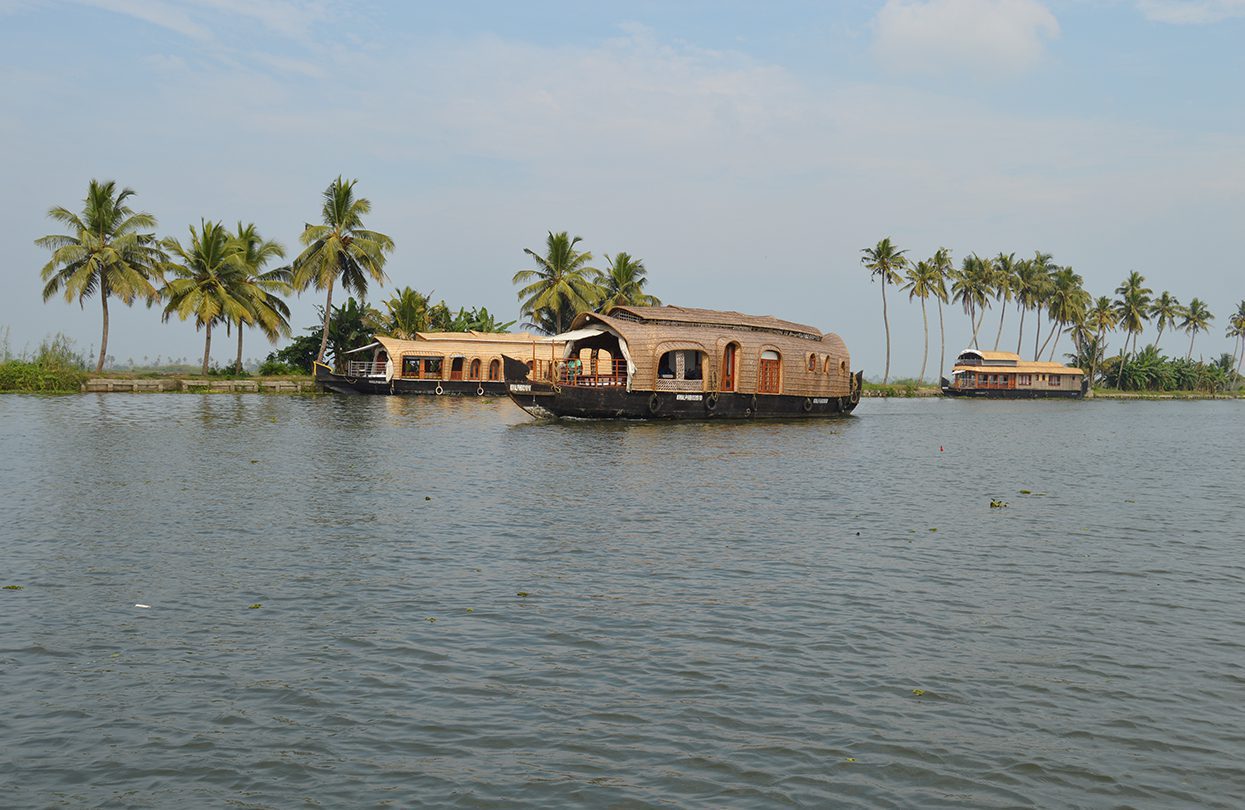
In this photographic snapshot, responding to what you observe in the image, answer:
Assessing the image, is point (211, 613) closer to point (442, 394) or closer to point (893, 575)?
point (893, 575)

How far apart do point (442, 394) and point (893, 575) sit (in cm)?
5105

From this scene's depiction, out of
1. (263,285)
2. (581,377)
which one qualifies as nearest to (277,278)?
(263,285)

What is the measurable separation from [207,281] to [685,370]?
30152 mm

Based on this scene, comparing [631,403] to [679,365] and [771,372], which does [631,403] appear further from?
[771,372]

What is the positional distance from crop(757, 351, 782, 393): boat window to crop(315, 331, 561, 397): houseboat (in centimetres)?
1802

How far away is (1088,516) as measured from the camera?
57.8 ft

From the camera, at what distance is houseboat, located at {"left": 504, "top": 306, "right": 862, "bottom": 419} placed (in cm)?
3806

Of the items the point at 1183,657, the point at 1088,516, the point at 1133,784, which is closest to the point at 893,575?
the point at 1183,657

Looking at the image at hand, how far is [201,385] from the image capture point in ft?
188

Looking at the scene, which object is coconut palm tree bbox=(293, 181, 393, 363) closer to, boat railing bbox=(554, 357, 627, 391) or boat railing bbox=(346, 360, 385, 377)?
boat railing bbox=(346, 360, 385, 377)

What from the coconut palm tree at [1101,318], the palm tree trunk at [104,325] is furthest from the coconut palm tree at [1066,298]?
the palm tree trunk at [104,325]

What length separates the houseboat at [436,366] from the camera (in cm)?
5891

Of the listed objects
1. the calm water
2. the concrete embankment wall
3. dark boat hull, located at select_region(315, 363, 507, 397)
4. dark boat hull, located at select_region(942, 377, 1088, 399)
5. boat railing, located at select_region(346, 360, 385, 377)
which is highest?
dark boat hull, located at select_region(942, 377, 1088, 399)

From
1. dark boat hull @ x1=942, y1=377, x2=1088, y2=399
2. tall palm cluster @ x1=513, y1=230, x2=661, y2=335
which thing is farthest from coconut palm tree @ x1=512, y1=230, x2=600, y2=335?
dark boat hull @ x1=942, y1=377, x2=1088, y2=399
